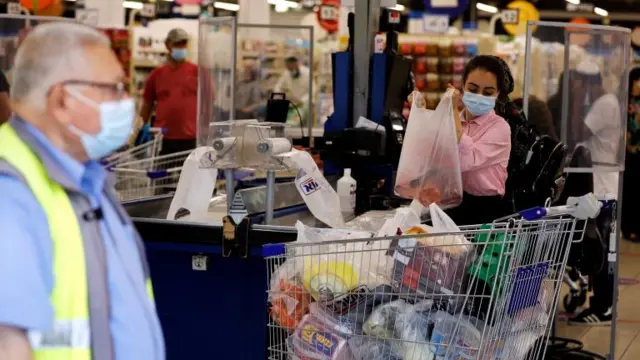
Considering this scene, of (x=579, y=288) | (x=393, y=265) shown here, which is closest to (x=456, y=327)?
(x=393, y=265)

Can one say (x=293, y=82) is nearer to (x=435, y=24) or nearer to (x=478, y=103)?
(x=435, y=24)

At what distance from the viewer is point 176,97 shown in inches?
387

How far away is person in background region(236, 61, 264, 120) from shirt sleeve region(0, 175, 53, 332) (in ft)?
24.0

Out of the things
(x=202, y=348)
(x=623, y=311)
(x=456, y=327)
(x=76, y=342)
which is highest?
(x=76, y=342)

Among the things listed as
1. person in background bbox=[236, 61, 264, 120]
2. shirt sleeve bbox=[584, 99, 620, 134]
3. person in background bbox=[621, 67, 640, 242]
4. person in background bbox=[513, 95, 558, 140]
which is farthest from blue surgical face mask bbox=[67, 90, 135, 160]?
person in background bbox=[621, 67, 640, 242]

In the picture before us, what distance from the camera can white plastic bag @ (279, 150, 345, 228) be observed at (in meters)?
4.39

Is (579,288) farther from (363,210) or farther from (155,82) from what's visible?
(155,82)

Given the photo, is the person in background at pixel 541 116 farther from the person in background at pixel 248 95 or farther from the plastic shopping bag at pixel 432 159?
the person in background at pixel 248 95

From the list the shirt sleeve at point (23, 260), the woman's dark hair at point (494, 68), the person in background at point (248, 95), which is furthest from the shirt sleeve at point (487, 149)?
the person in background at point (248, 95)

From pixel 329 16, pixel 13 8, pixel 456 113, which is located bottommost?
pixel 456 113

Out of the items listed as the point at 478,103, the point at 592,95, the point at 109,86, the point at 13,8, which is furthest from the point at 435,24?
the point at 109,86

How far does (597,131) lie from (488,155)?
2.29 m

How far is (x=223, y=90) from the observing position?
832cm

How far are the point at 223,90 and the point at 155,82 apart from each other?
70.1 inches
